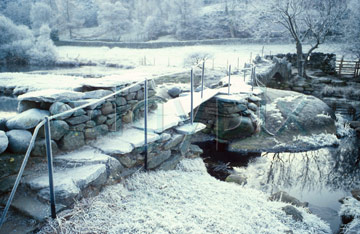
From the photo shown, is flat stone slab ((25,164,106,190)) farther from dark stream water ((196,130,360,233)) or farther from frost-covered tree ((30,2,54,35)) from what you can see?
frost-covered tree ((30,2,54,35))

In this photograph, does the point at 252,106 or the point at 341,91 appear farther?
the point at 341,91

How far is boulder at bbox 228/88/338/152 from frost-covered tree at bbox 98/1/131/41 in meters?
35.6

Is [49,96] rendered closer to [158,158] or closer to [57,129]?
[57,129]

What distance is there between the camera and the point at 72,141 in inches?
153

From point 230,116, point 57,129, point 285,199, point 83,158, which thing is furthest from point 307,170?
point 57,129

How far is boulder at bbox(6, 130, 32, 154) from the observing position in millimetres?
3113

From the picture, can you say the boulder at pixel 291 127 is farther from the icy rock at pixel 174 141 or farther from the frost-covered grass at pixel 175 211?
the frost-covered grass at pixel 175 211

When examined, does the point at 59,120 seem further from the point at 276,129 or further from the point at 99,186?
the point at 276,129

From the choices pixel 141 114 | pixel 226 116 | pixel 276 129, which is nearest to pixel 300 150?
pixel 276 129

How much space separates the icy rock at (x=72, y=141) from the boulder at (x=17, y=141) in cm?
57

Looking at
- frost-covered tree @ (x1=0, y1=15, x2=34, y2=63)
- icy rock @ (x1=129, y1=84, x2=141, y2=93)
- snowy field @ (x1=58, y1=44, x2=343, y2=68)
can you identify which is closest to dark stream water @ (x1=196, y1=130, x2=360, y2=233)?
icy rock @ (x1=129, y1=84, x2=141, y2=93)

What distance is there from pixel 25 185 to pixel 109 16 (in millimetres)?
44439

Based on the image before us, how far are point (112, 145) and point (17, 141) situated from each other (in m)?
1.27

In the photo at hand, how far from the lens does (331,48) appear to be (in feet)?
87.5
